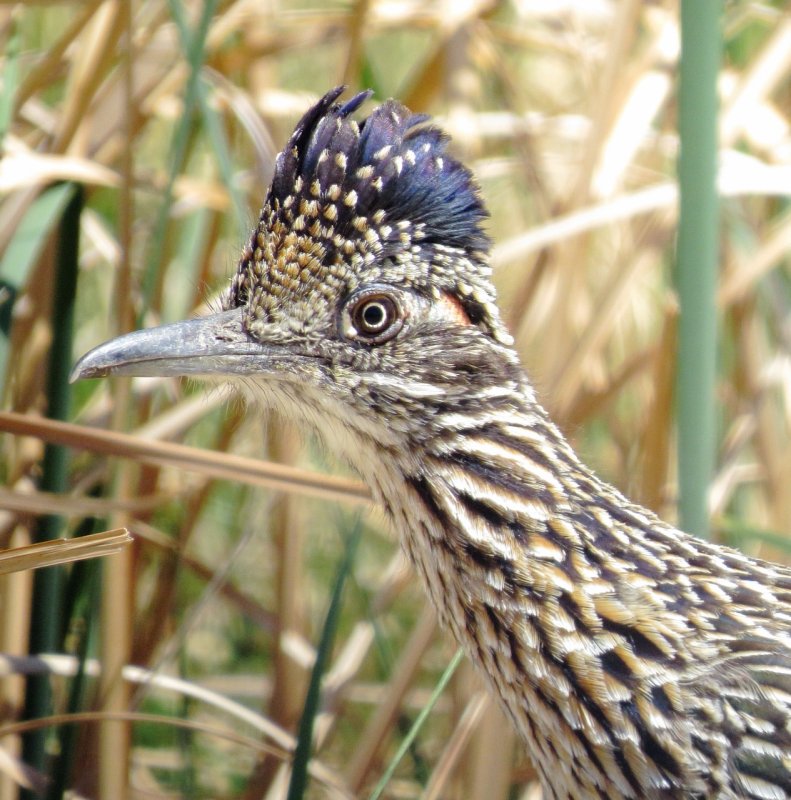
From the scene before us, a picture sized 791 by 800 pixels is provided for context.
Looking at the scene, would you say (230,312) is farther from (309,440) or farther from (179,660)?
(179,660)

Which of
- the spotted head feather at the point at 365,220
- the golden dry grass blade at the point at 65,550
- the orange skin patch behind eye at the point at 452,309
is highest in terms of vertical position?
the spotted head feather at the point at 365,220

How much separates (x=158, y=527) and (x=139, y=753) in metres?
0.70

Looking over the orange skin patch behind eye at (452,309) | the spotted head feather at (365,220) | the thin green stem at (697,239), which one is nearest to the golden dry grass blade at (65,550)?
the spotted head feather at (365,220)

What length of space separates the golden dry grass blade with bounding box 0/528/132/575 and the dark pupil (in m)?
0.56

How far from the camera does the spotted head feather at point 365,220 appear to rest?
2234 millimetres

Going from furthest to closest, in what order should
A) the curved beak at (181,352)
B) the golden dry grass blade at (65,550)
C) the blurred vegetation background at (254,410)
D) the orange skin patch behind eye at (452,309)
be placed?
the blurred vegetation background at (254,410) → the orange skin patch behind eye at (452,309) → the curved beak at (181,352) → the golden dry grass blade at (65,550)

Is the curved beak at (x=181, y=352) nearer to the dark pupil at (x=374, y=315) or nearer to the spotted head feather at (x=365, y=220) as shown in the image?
the spotted head feather at (x=365, y=220)

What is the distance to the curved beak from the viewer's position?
215 cm

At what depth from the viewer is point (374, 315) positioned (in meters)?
2.24

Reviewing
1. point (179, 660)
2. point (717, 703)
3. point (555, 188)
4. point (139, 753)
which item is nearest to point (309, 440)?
point (717, 703)

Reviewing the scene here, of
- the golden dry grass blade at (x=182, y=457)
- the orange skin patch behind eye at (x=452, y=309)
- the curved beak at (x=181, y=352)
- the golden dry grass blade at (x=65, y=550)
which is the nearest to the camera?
the golden dry grass blade at (x=65, y=550)

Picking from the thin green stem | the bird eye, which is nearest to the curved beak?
the bird eye

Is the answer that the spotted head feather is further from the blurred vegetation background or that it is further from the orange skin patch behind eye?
the blurred vegetation background

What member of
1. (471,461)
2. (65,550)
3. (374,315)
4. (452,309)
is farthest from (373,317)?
(65,550)
